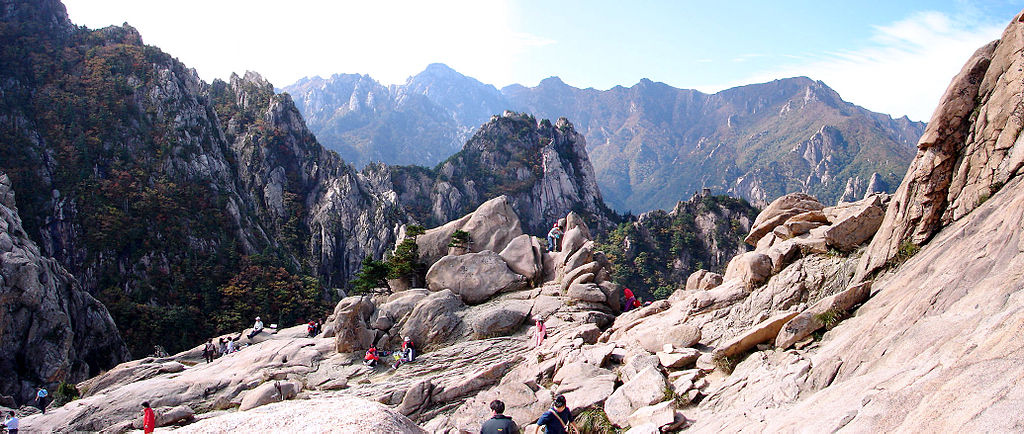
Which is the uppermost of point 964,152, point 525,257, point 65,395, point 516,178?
point 516,178

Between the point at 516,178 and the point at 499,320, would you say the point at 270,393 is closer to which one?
the point at 499,320

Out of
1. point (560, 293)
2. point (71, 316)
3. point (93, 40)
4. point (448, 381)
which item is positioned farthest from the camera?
point (93, 40)

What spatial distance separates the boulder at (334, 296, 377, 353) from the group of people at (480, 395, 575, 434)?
16522 mm

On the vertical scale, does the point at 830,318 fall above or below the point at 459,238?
below

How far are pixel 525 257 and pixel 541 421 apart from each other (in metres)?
20.4

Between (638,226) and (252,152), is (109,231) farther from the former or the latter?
(638,226)

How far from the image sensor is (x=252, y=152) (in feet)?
338

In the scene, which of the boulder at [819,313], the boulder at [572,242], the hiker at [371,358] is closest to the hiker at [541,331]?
the boulder at [572,242]

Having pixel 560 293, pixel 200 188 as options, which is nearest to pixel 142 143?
pixel 200 188

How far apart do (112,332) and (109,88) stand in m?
56.8

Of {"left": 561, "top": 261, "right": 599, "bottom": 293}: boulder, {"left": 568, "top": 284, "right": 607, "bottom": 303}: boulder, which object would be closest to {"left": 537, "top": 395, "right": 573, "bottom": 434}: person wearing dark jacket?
{"left": 568, "top": 284, "right": 607, "bottom": 303}: boulder

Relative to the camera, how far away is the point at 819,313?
41.5 feet

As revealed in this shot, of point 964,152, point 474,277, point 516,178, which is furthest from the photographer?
point 516,178

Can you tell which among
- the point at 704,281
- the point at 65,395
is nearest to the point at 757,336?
the point at 704,281
